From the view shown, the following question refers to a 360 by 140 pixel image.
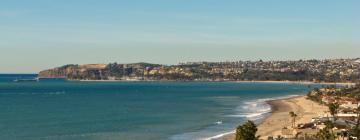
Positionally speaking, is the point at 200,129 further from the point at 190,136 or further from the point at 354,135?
the point at 354,135

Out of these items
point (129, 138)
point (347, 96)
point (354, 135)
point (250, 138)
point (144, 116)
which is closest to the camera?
point (250, 138)

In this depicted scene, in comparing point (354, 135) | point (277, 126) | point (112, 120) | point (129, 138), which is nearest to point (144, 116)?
point (112, 120)

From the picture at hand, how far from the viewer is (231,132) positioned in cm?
8438

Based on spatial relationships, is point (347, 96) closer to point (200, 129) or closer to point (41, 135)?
point (200, 129)

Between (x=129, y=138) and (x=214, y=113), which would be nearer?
(x=129, y=138)

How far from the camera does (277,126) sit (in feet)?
310

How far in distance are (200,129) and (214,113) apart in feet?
100

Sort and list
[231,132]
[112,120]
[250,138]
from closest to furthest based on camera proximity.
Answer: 1. [250,138]
2. [231,132]
3. [112,120]

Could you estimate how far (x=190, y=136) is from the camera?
81.1 metres

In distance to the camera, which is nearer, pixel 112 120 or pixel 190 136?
pixel 190 136

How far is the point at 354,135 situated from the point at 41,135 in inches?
1556

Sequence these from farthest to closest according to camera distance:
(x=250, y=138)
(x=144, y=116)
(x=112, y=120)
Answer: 1. (x=144, y=116)
2. (x=112, y=120)
3. (x=250, y=138)

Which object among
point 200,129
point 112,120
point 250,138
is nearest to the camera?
point 250,138

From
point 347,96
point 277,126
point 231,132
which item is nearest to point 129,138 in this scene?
point 231,132
